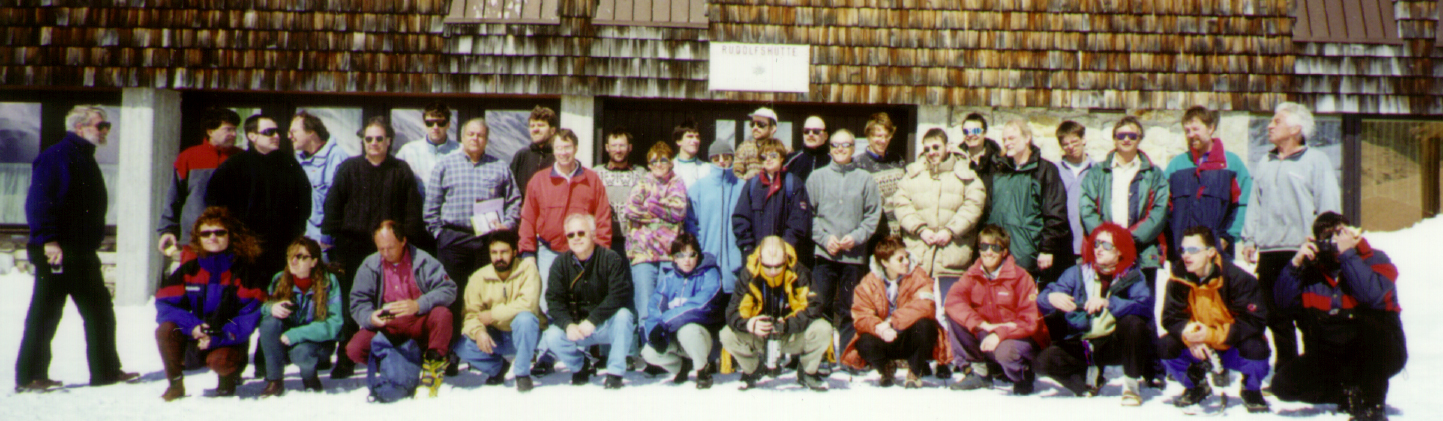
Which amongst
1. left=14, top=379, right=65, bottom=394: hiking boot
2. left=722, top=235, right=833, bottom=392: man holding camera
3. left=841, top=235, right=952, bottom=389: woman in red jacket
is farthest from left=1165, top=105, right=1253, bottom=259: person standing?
left=14, top=379, right=65, bottom=394: hiking boot

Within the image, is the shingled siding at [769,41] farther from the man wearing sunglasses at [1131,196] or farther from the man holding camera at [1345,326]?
the man holding camera at [1345,326]

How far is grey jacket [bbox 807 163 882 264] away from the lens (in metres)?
5.63

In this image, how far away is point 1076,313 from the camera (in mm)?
4930

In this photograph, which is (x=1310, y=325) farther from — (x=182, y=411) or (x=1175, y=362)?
(x=182, y=411)

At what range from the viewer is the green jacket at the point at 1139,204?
5250 millimetres

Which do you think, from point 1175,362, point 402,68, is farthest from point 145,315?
point 1175,362

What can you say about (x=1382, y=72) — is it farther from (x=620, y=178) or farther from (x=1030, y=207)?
(x=620, y=178)

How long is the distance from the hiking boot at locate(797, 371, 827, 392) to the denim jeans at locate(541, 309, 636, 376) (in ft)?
2.79

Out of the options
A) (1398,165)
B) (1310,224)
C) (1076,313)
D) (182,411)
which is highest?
(1398,165)

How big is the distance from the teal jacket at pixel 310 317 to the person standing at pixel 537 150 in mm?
1421

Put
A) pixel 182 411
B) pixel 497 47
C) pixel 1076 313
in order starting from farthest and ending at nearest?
pixel 497 47 < pixel 1076 313 < pixel 182 411

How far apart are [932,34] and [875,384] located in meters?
3.98

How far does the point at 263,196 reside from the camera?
5297mm

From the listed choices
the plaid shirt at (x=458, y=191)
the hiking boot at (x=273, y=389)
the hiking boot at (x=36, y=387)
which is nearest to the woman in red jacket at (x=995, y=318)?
the plaid shirt at (x=458, y=191)
